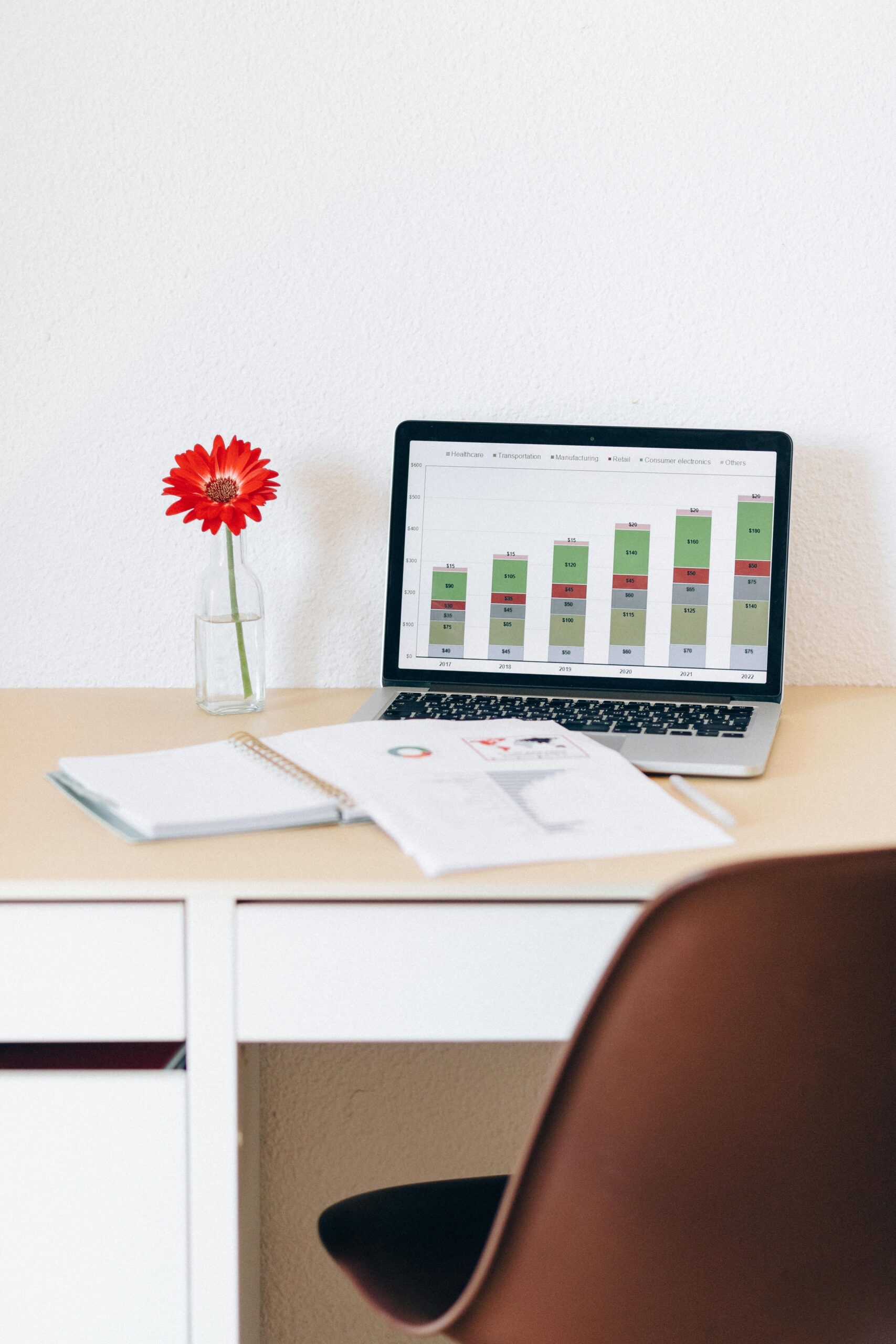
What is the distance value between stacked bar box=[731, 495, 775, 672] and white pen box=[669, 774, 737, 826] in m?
0.25

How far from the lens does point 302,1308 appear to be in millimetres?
1311

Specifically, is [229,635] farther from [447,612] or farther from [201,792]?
[201,792]

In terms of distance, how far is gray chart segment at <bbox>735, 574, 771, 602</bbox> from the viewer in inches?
43.8

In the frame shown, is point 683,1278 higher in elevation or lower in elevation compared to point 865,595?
lower

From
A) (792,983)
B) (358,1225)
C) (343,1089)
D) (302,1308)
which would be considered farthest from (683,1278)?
(302,1308)

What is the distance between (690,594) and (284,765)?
47 cm

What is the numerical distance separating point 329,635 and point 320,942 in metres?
0.55

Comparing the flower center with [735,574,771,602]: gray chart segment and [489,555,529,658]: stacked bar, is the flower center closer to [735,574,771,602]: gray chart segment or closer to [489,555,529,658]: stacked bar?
[489,555,529,658]: stacked bar

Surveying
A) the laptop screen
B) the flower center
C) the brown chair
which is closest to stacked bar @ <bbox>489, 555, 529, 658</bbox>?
the laptop screen

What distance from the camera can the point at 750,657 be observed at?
1109mm

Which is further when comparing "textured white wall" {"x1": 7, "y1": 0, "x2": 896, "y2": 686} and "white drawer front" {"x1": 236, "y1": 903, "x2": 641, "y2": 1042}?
"textured white wall" {"x1": 7, "y1": 0, "x2": 896, "y2": 686}

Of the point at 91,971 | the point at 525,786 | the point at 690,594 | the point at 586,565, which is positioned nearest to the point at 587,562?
the point at 586,565

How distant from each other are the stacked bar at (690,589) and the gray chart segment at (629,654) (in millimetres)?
28

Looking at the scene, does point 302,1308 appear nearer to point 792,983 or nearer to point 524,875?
point 524,875
